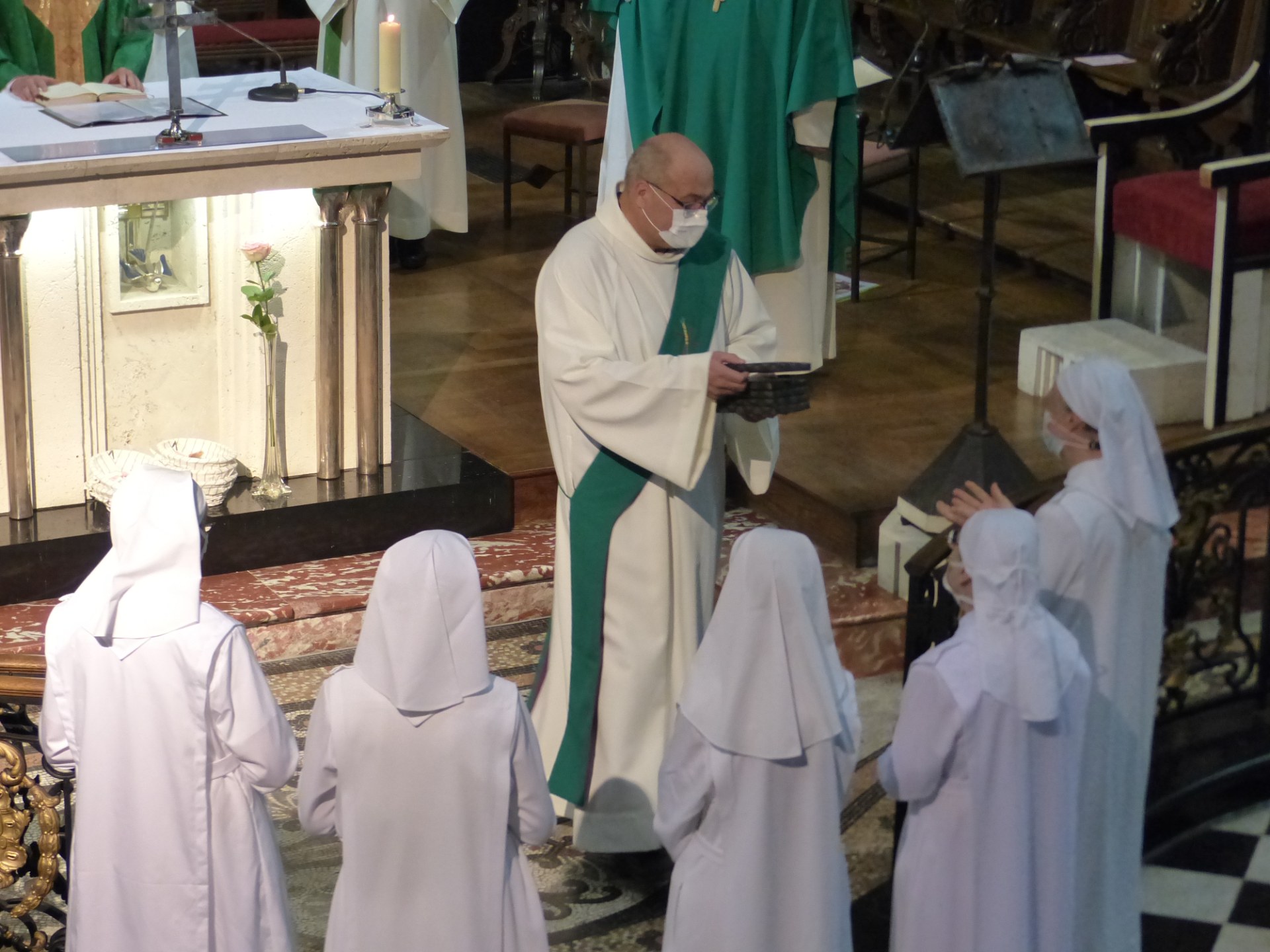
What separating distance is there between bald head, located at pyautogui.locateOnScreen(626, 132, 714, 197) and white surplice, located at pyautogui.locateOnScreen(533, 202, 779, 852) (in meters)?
0.19

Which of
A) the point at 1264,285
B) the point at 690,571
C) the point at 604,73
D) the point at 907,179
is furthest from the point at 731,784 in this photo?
the point at 604,73

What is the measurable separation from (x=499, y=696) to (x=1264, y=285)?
4.62m

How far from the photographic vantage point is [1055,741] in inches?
162

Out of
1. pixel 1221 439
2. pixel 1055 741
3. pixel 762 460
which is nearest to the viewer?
pixel 1055 741

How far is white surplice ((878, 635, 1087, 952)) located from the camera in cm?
400

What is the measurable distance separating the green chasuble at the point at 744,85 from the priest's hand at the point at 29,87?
1.96 metres

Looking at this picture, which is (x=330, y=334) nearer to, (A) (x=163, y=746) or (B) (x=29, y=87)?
(B) (x=29, y=87)

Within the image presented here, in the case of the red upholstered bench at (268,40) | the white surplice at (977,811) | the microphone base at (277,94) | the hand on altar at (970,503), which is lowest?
the white surplice at (977,811)

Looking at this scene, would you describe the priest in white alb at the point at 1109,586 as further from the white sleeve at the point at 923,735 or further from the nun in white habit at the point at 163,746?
the nun in white habit at the point at 163,746

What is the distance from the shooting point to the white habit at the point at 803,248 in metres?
7.29

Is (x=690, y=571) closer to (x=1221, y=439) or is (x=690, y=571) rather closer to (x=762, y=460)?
(x=762, y=460)

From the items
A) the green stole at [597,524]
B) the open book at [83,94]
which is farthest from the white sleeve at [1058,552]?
the open book at [83,94]

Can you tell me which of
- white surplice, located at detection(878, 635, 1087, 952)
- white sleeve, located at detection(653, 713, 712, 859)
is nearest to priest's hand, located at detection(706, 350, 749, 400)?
white surplice, located at detection(878, 635, 1087, 952)

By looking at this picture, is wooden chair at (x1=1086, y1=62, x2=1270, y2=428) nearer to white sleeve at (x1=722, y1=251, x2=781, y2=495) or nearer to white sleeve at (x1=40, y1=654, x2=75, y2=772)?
white sleeve at (x1=722, y1=251, x2=781, y2=495)
